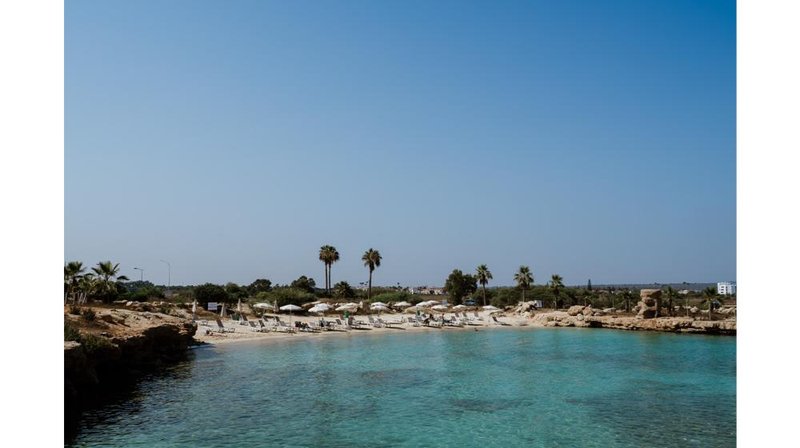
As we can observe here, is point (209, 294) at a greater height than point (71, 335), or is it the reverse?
point (71, 335)

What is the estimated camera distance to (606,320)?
145 feet

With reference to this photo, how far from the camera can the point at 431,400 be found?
17.2m

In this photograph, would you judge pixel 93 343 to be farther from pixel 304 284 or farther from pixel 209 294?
pixel 304 284

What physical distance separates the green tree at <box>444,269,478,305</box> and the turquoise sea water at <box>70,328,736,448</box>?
38.9 meters

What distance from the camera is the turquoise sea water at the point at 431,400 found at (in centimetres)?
Result: 1302

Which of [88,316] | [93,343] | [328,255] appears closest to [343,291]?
[328,255]

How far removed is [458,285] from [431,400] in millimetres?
53144

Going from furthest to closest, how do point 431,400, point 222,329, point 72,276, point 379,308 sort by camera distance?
point 379,308 → point 222,329 → point 72,276 → point 431,400

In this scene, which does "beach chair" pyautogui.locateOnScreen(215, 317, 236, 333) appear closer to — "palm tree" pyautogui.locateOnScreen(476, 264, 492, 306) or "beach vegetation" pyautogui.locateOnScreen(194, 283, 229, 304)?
"beach vegetation" pyautogui.locateOnScreen(194, 283, 229, 304)

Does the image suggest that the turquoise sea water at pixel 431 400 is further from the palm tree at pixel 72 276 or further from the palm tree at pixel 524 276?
the palm tree at pixel 524 276
